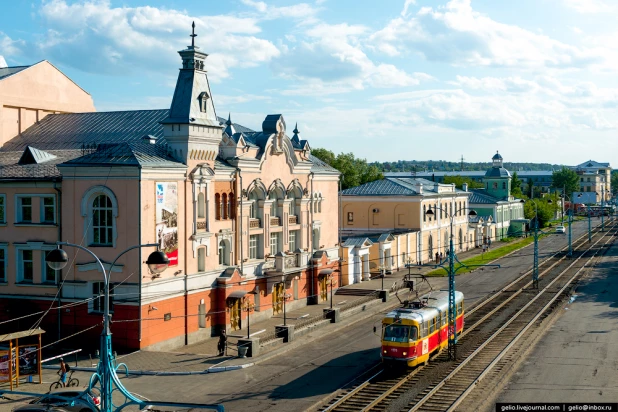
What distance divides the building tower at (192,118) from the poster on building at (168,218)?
2.09 metres

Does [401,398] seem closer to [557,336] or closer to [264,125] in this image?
[557,336]

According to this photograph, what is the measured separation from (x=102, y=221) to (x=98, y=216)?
1.18 feet

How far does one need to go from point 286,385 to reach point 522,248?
7092 centimetres

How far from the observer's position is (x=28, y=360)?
31.1 meters

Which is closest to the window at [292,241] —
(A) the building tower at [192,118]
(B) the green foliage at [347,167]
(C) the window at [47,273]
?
(A) the building tower at [192,118]

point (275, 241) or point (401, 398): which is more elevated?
point (275, 241)

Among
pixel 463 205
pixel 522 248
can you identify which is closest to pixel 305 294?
pixel 463 205

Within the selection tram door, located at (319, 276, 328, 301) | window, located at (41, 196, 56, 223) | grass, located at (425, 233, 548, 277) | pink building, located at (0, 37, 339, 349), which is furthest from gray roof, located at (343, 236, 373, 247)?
window, located at (41, 196, 56, 223)

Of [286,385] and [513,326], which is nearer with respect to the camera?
[286,385]

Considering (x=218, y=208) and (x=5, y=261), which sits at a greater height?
(x=218, y=208)

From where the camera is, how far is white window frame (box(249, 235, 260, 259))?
46531mm

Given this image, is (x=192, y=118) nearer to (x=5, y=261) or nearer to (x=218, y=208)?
(x=218, y=208)

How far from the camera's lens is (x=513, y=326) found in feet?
143

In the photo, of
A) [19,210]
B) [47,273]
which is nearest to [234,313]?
[47,273]
